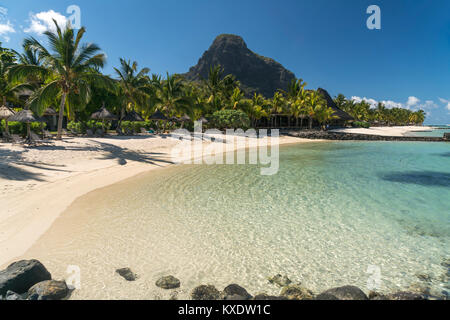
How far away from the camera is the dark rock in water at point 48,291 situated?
9.74ft

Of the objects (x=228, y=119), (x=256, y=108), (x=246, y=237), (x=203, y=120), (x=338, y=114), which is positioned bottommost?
(x=246, y=237)

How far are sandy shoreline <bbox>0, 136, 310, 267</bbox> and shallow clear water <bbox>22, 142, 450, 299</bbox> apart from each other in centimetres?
39

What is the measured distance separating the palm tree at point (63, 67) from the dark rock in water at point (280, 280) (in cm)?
1729

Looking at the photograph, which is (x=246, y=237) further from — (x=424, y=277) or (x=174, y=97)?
(x=174, y=97)

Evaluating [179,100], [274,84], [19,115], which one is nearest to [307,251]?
[19,115]

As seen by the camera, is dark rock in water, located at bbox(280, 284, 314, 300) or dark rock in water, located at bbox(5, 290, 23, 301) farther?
dark rock in water, located at bbox(280, 284, 314, 300)

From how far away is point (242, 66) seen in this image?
4675 inches

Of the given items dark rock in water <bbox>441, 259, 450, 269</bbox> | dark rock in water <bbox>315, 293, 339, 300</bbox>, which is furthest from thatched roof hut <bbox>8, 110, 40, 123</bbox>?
dark rock in water <bbox>441, 259, 450, 269</bbox>

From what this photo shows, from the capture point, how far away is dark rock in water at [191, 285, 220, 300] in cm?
323

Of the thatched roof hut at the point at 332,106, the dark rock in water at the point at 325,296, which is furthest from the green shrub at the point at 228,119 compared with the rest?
the thatched roof hut at the point at 332,106

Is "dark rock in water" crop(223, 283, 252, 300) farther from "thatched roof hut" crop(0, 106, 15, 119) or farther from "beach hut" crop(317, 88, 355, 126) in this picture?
"beach hut" crop(317, 88, 355, 126)

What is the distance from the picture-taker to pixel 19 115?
46.9 ft

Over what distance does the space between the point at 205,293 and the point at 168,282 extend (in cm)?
62

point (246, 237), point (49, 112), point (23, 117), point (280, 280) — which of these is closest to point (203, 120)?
point (49, 112)
